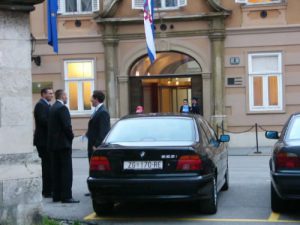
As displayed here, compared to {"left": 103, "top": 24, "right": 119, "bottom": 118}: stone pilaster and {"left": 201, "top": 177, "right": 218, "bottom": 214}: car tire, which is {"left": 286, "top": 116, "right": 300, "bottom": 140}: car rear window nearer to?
{"left": 201, "top": 177, "right": 218, "bottom": 214}: car tire

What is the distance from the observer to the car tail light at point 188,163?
8.81m

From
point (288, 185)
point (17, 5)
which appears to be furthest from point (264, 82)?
point (17, 5)

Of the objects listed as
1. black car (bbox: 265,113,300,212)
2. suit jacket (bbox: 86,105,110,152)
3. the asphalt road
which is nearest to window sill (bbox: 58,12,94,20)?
the asphalt road

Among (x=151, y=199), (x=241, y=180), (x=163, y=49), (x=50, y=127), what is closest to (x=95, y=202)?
(x=151, y=199)

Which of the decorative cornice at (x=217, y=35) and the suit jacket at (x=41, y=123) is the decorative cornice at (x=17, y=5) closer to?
the suit jacket at (x=41, y=123)

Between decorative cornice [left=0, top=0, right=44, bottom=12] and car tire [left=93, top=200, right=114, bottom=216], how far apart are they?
306 centimetres

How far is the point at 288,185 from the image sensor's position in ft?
28.0

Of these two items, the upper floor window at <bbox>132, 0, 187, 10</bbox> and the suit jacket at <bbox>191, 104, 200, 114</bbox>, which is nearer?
the suit jacket at <bbox>191, 104, 200, 114</bbox>

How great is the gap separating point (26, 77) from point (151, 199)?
239 centimetres

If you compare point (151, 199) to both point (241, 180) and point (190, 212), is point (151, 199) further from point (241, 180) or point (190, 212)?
point (241, 180)

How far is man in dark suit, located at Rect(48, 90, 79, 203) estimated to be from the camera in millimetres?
10547

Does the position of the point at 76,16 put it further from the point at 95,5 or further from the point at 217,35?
the point at 217,35

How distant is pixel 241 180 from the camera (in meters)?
13.7

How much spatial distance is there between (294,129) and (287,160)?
1.01 meters
